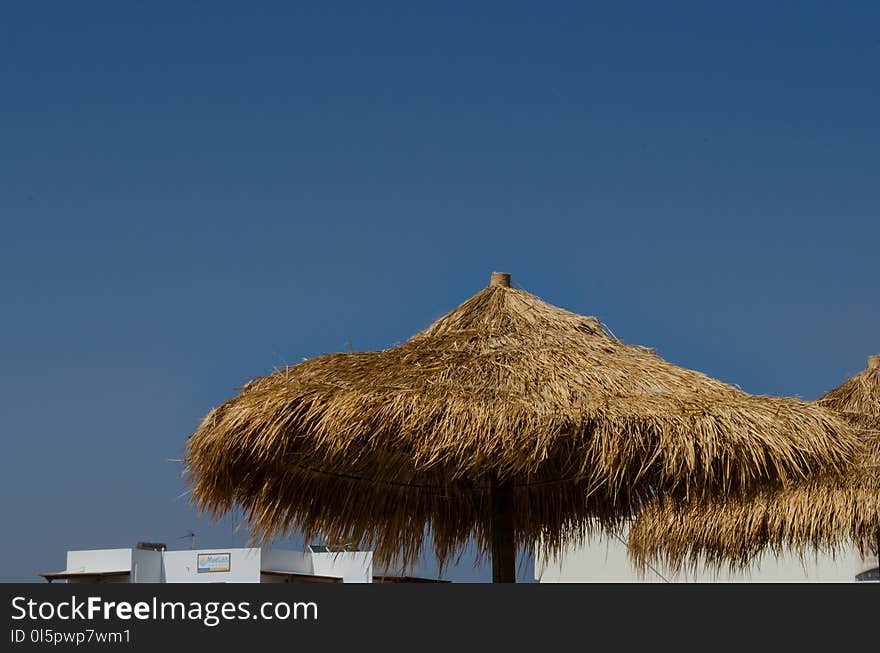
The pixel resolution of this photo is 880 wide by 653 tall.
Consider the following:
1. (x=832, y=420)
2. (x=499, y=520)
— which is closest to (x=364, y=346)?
(x=499, y=520)

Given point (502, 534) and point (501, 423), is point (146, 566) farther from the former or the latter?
point (501, 423)

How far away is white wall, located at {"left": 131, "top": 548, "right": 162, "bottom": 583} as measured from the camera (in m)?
34.1

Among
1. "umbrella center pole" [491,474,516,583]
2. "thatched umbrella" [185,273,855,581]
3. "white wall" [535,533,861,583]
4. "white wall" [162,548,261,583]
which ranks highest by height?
"white wall" [162,548,261,583]

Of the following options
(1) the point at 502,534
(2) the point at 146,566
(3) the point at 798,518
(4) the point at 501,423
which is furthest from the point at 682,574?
(2) the point at 146,566

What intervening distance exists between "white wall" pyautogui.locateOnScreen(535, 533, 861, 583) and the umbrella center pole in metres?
11.0

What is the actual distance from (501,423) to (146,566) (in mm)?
32614

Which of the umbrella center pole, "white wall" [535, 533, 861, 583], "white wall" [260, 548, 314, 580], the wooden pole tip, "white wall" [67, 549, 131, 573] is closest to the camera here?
the umbrella center pole

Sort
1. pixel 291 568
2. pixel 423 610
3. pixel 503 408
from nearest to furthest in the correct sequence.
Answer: pixel 423 610
pixel 503 408
pixel 291 568

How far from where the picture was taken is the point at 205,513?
5.62 metres

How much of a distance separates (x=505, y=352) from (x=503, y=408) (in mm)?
578

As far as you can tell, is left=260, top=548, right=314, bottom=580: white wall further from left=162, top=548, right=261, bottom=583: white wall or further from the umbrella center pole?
the umbrella center pole

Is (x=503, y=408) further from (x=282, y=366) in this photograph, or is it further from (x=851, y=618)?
(x=851, y=618)

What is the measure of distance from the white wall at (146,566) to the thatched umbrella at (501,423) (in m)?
29.7

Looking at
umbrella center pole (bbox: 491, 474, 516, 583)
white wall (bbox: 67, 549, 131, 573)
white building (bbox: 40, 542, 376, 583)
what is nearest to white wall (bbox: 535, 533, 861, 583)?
umbrella center pole (bbox: 491, 474, 516, 583)
